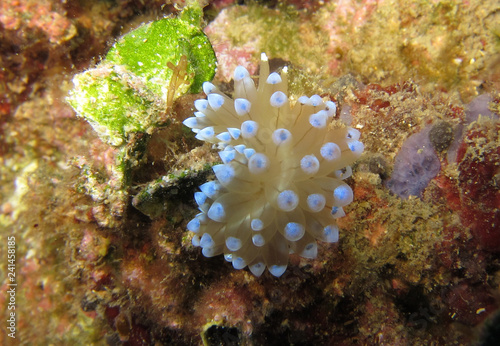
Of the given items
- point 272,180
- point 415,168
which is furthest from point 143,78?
point 415,168

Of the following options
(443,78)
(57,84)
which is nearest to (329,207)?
(443,78)

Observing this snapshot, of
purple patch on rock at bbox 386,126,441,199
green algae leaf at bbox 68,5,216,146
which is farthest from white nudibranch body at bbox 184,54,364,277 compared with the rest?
green algae leaf at bbox 68,5,216,146

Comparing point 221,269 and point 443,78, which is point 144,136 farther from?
point 443,78

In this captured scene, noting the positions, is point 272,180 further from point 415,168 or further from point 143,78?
point 143,78

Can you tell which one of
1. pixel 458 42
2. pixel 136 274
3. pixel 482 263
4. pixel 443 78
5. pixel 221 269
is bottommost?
pixel 136 274

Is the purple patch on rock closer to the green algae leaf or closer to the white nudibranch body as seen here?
the white nudibranch body

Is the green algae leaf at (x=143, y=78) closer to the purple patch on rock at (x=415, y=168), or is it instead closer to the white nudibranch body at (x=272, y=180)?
the white nudibranch body at (x=272, y=180)

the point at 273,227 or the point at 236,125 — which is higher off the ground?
the point at 236,125

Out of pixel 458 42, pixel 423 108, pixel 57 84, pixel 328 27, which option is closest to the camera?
pixel 423 108
